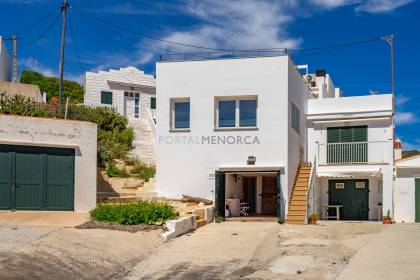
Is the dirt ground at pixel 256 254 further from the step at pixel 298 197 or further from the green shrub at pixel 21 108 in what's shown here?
the green shrub at pixel 21 108

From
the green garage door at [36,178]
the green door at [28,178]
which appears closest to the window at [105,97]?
the green garage door at [36,178]

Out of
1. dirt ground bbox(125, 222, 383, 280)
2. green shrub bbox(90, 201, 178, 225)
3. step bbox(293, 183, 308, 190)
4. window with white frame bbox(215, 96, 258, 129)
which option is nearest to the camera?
dirt ground bbox(125, 222, 383, 280)

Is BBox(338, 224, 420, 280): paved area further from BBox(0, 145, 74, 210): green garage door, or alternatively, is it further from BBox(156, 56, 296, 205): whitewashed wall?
BBox(0, 145, 74, 210): green garage door

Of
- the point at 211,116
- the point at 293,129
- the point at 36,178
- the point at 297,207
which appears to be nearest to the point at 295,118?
the point at 293,129

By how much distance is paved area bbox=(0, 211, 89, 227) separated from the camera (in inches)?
690

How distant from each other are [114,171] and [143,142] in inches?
259

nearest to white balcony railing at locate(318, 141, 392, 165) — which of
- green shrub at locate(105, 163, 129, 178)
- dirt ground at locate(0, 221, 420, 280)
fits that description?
dirt ground at locate(0, 221, 420, 280)

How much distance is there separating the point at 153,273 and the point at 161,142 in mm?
10767

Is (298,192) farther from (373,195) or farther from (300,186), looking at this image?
(373,195)

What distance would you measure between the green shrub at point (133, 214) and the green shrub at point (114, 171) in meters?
6.14

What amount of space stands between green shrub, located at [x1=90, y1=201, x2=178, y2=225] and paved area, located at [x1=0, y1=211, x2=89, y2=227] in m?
0.65

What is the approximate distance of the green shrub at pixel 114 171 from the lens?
24.8 metres

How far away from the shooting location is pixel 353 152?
87.5ft

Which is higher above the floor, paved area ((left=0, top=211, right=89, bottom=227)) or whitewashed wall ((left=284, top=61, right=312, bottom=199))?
whitewashed wall ((left=284, top=61, right=312, bottom=199))
